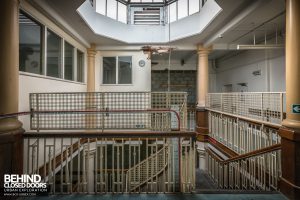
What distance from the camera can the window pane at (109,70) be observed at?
27.0 feet

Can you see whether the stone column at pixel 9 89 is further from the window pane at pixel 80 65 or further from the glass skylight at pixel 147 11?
the glass skylight at pixel 147 11

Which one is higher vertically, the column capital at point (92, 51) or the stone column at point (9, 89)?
the column capital at point (92, 51)

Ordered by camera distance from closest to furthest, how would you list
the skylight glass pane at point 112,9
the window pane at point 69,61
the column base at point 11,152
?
1. the column base at point 11,152
2. the window pane at point 69,61
3. the skylight glass pane at point 112,9

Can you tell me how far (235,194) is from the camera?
8.79ft

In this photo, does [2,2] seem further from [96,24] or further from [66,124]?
[96,24]

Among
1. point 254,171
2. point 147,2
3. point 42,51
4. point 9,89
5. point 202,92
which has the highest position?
point 147,2

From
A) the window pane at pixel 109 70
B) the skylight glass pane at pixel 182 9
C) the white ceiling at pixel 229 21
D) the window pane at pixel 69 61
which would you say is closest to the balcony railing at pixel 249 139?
the white ceiling at pixel 229 21

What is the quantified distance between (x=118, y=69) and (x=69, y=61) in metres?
2.46

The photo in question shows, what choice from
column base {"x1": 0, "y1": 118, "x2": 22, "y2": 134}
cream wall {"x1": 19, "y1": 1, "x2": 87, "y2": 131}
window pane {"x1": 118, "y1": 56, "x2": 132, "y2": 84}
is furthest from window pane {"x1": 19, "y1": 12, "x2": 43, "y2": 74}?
window pane {"x1": 118, "y1": 56, "x2": 132, "y2": 84}

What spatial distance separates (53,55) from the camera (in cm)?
505

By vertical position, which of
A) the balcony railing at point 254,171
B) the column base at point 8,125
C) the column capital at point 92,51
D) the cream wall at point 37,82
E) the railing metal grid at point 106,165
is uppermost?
the column capital at point 92,51

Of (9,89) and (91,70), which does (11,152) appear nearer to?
(9,89)

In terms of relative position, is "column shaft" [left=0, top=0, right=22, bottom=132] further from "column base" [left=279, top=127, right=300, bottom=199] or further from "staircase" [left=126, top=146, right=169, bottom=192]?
"column base" [left=279, top=127, right=300, bottom=199]

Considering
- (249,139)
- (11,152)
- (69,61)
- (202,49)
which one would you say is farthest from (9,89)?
(202,49)
